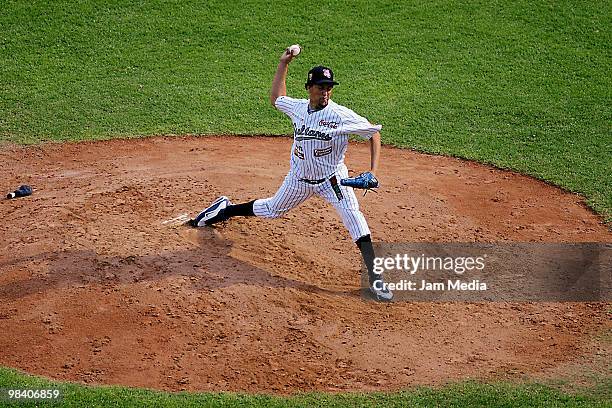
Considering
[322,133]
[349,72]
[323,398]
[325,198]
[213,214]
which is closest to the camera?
[323,398]

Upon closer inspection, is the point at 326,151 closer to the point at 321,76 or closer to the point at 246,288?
the point at 321,76

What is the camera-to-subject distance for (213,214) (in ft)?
32.3

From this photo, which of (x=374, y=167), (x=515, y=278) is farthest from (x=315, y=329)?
(x=515, y=278)

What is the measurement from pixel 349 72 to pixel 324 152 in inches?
212

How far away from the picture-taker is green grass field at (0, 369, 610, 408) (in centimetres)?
729

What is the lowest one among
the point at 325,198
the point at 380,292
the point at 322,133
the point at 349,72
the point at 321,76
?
the point at 380,292

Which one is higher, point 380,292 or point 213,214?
point 213,214

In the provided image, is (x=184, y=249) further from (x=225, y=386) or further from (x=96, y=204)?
(x=225, y=386)

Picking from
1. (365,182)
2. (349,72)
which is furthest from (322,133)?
(349,72)

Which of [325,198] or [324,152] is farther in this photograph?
[325,198]

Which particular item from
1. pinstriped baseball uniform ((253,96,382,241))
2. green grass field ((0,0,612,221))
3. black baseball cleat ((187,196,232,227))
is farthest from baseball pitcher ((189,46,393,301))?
green grass field ((0,0,612,221))

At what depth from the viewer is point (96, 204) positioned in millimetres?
10422

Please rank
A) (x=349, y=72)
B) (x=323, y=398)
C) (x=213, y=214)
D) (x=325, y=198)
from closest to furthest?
1. (x=323, y=398)
2. (x=325, y=198)
3. (x=213, y=214)
4. (x=349, y=72)

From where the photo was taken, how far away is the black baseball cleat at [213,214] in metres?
9.84
